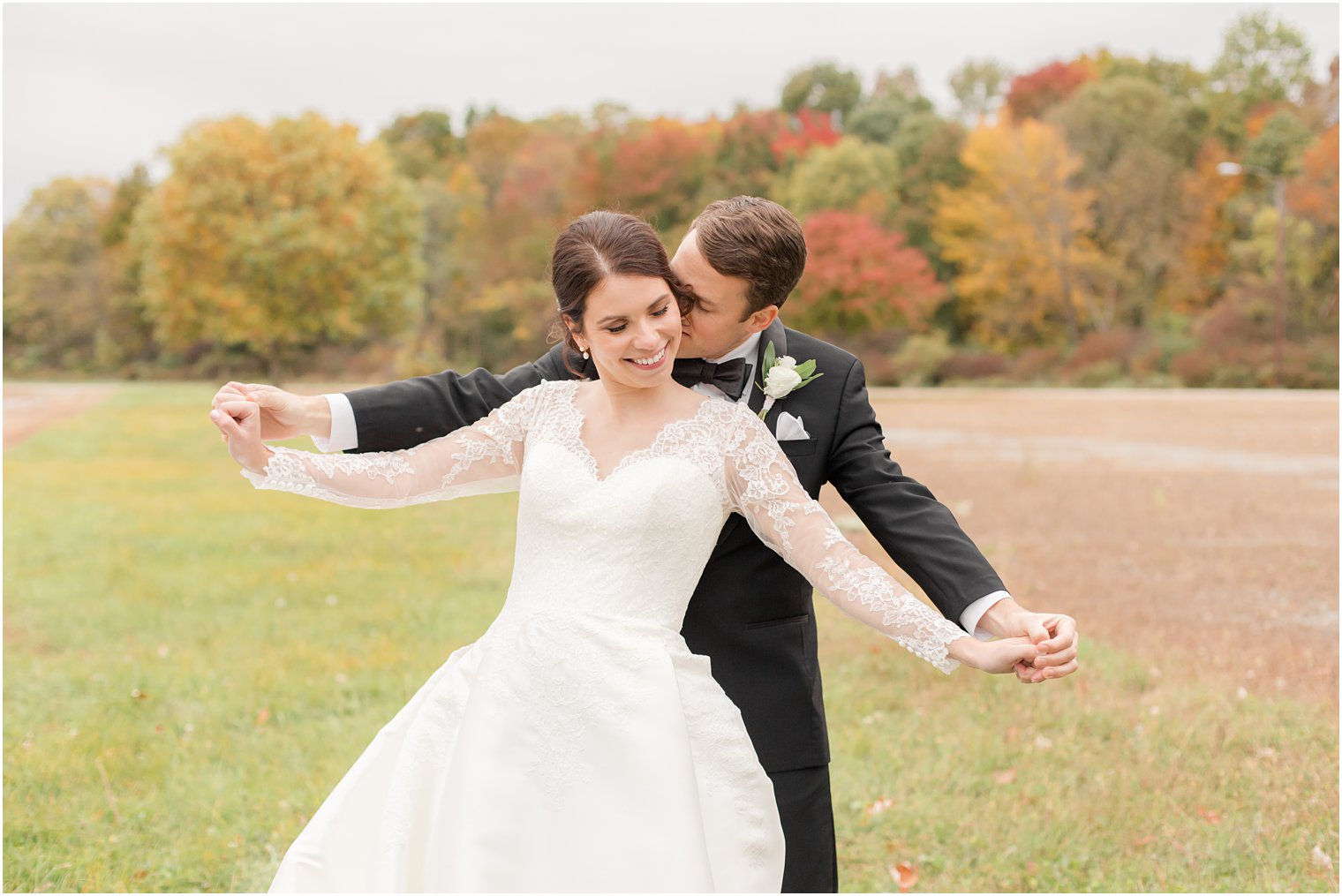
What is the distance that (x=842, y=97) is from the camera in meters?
52.5

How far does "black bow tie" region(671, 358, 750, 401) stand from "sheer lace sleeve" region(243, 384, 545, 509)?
13.9 inches

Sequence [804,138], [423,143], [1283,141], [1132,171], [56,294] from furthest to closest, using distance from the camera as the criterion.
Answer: [423,143], [56,294], [804,138], [1132,171], [1283,141]

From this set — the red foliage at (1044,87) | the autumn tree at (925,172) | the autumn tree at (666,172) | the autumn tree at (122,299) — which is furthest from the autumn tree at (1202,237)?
the autumn tree at (122,299)

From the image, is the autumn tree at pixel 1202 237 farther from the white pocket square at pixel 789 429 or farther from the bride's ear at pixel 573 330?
the bride's ear at pixel 573 330

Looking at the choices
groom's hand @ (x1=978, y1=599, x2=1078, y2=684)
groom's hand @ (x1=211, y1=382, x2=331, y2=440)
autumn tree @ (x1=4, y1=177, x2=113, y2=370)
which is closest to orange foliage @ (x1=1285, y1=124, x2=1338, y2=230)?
groom's hand @ (x1=978, y1=599, x2=1078, y2=684)

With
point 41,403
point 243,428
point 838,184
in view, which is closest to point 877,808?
point 243,428

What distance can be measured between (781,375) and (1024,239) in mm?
40900

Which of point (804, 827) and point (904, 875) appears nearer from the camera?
point (804, 827)

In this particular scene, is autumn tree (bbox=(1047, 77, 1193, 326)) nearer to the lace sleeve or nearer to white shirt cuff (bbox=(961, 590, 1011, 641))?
white shirt cuff (bbox=(961, 590, 1011, 641))

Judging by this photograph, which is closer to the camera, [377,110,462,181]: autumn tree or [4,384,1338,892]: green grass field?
[4,384,1338,892]: green grass field

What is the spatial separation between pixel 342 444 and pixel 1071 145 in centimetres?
4404

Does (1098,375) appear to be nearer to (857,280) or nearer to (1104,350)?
(1104,350)

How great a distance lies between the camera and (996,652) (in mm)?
2541

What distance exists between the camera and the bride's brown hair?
2609 millimetres
